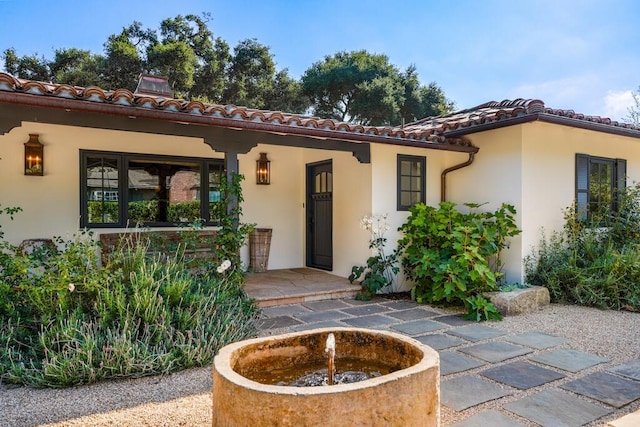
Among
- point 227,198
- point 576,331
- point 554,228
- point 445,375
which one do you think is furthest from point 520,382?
point 554,228

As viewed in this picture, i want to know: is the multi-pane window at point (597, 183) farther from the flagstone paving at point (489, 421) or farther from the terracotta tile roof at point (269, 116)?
the flagstone paving at point (489, 421)

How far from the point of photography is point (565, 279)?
244 inches

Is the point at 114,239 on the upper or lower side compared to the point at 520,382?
upper

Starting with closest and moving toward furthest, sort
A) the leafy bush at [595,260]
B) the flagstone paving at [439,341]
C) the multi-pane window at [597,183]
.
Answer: the flagstone paving at [439,341] → the leafy bush at [595,260] → the multi-pane window at [597,183]

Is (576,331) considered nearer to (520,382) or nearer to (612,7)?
(520,382)

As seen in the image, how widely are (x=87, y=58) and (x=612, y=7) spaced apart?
17643 mm

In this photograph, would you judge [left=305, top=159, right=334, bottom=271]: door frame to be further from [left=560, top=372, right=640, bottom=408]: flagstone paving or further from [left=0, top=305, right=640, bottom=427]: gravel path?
[left=560, top=372, right=640, bottom=408]: flagstone paving

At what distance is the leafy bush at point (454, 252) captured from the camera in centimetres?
554

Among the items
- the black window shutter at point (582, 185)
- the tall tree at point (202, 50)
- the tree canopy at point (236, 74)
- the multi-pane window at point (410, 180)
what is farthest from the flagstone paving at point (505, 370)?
the tall tree at point (202, 50)

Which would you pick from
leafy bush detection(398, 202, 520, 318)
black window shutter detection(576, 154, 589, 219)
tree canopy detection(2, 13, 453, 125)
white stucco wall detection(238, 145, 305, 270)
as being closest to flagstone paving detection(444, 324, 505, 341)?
leafy bush detection(398, 202, 520, 318)

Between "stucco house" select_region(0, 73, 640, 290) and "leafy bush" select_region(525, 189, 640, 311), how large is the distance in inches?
10.6

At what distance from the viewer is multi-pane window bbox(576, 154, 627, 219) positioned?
712 cm

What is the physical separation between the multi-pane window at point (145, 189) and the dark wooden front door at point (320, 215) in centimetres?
184

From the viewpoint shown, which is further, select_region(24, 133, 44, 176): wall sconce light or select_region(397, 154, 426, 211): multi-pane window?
select_region(397, 154, 426, 211): multi-pane window
